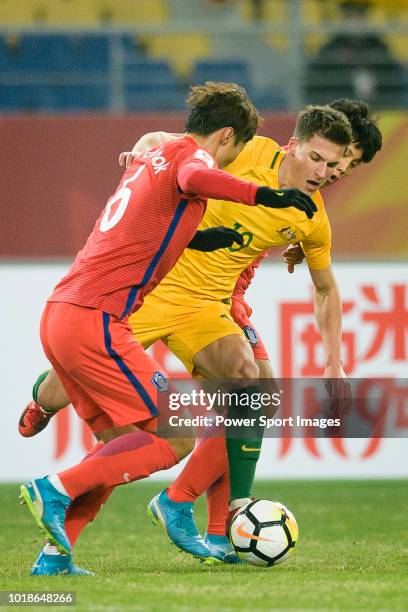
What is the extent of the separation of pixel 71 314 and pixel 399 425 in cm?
502

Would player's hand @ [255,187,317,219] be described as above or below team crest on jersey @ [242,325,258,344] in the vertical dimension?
above

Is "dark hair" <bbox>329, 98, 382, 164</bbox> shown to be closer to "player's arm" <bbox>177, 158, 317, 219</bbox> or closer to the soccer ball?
"player's arm" <bbox>177, 158, 317, 219</bbox>

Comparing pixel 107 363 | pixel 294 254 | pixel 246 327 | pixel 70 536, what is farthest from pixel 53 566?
pixel 294 254

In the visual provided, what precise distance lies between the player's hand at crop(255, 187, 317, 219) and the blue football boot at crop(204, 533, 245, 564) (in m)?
1.96

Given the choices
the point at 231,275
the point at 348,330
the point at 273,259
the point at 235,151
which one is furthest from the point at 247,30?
the point at 235,151

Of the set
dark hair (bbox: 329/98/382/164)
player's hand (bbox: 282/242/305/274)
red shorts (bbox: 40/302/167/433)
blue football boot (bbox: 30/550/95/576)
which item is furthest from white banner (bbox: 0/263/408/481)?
red shorts (bbox: 40/302/167/433)

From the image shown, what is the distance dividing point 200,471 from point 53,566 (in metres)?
0.93

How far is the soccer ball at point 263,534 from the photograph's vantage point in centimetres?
540

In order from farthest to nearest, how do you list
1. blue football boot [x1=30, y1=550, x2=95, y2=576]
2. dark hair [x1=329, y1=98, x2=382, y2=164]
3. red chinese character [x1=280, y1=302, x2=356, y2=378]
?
red chinese character [x1=280, y1=302, x2=356, y2=378], dark hair [x1=329, y1=98, x2=382, y2=164], blue football boot [x1=30, y1=550, x2=95, y2=576]

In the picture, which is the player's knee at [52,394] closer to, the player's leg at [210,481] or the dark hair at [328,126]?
the player's leg at [210,481]

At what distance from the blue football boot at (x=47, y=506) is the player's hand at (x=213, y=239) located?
3.86 feet

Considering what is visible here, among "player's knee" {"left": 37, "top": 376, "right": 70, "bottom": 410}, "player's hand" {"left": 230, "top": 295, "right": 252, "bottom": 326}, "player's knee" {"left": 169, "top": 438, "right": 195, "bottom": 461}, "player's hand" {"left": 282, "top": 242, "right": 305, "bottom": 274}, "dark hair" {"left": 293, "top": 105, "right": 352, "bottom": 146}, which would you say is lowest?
"player's knee" {"left": 37, "top": 376, "right": 70, "bottom": 410}

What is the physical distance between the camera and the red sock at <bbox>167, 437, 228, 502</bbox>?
5.64 meters

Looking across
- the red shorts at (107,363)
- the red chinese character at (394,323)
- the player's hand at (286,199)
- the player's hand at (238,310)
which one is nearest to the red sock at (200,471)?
the player's hand at (238,310)
